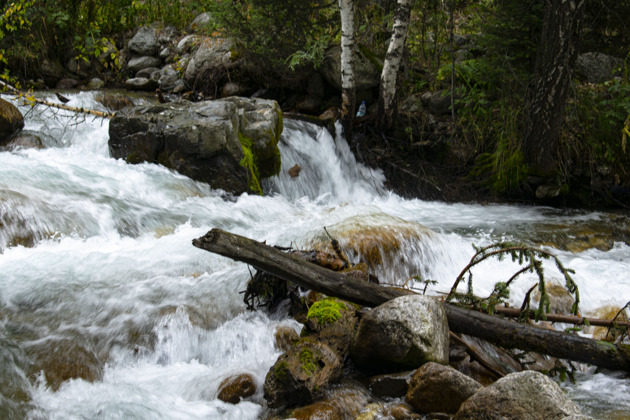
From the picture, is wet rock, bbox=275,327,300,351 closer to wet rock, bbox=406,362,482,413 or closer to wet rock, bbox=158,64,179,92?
wet rock, bbox=406,362,482,413

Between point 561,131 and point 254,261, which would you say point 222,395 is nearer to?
Result: point 254,261

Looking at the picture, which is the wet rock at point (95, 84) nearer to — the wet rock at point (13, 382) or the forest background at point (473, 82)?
the forest background at point (473, 82)

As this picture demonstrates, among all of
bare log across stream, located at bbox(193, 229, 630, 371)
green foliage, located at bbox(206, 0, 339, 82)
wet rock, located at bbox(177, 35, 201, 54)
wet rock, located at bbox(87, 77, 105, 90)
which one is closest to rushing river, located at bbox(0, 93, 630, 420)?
bare log across stream, located at bbox(193, 229, 630, 371)

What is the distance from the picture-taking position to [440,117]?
9234 mm

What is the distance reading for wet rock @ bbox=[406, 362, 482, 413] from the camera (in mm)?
2658

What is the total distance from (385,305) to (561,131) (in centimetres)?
631

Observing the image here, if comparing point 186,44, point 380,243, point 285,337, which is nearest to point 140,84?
point 186,44

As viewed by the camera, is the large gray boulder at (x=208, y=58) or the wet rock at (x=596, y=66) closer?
the wet rock at (x=596, y=66)

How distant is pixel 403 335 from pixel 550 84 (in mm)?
5887

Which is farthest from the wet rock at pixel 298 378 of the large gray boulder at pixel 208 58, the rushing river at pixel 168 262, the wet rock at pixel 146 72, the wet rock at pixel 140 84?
the wet rock at pixel 146 72

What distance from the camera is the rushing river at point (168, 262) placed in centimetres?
308

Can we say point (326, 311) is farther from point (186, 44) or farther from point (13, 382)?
point (186, 44)

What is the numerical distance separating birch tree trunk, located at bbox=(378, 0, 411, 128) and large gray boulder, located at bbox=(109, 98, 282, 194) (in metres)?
2.76

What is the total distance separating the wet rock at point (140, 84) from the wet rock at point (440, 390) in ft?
37.3
